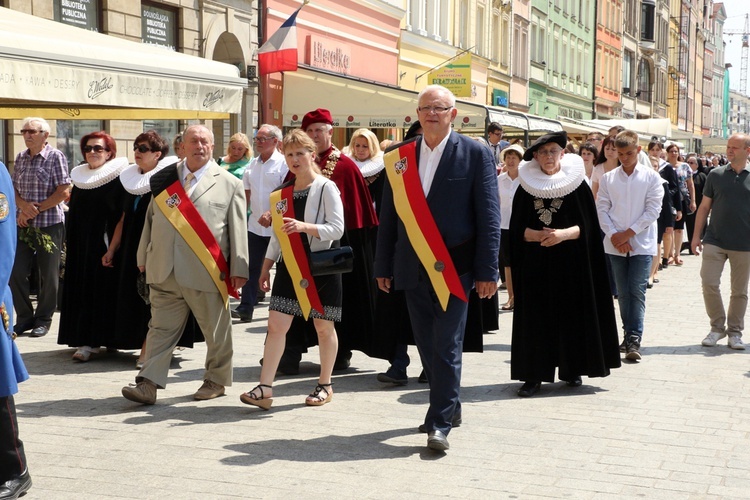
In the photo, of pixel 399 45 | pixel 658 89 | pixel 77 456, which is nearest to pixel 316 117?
pixel 77 456

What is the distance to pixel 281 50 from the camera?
2145 centimetres

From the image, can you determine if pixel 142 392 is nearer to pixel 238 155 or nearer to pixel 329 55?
pixel 238 155

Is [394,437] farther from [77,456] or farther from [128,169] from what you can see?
[128,169]

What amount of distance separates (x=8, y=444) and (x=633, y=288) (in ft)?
19.3

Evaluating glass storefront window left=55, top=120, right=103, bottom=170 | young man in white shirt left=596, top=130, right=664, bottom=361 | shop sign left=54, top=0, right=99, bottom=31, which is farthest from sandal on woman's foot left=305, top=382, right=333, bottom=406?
shop sign left=54, top=0, right=99, bottom=31

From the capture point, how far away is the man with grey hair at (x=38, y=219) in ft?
34.5

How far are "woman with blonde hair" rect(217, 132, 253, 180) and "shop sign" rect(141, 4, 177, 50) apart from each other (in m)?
6.91

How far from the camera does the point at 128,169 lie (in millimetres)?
8883

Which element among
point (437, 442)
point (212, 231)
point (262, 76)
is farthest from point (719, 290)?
point (262, 76)

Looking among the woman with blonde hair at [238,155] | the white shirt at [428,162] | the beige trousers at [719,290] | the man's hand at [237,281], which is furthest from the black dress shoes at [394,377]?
the woman with blonde hair at [238,155]

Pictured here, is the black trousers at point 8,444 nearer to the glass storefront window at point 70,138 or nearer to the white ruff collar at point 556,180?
the white ruff collar at point 556,180

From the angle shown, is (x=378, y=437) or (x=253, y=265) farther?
(x=253, y=265)

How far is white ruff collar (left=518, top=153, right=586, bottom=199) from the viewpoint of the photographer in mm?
8102

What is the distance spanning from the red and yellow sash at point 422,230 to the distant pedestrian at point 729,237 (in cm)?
465
